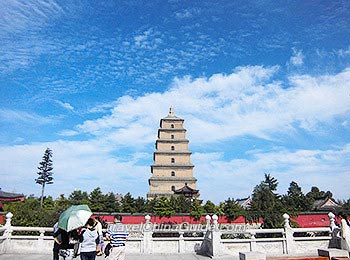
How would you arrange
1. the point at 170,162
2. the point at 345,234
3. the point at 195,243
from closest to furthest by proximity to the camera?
the point at 345,234, the point at 195,243, the point at 170,162

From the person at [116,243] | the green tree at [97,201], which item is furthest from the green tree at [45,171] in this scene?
the person at [116,243]

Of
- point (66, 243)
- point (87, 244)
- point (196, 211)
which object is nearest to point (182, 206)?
point (196, 211)

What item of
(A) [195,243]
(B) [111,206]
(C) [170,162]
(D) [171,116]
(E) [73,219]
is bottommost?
(A) [195,243]

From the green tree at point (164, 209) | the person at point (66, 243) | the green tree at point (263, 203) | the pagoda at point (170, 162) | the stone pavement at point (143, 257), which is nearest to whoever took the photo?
the person at point (66, 243)

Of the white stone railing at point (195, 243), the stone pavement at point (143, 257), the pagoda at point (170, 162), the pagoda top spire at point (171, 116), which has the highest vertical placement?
the pagoda top spire at point (171, 116)

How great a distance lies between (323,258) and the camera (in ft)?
19.4

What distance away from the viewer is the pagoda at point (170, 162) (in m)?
43.7

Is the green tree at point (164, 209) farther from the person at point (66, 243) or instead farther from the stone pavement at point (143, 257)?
the person at point (66, 243)

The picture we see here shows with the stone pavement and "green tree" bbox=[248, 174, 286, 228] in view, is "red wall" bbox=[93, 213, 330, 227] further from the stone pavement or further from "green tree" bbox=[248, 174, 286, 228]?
the stone pavement

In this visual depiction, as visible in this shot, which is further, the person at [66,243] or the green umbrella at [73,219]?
the green umbrella at [73,219]

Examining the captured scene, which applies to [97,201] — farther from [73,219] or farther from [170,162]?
[73,219]

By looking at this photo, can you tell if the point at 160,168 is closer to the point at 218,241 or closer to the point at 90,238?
the point at 218,241

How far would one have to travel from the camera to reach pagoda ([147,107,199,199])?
143 ft

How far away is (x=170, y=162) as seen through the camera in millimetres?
45531
